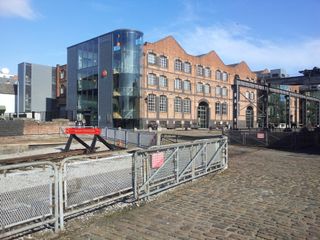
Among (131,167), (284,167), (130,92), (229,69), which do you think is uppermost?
(229,69)

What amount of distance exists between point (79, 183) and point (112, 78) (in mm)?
46972

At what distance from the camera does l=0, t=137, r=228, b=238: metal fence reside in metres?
5.16

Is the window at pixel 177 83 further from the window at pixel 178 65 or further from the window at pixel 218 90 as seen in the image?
the window at pixel 218 90

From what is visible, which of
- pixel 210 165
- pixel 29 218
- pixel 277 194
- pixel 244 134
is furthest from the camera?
pixel 244 134

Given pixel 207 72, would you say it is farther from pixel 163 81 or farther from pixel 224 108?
pixel 163 81

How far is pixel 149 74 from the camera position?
5409 centimetres

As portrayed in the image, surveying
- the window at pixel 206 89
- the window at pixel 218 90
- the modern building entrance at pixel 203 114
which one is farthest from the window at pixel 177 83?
the window at pixel 218 90

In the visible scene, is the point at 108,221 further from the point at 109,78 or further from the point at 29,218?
the point at 109,78

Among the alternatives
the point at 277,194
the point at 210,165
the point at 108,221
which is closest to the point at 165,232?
the point at 108,221

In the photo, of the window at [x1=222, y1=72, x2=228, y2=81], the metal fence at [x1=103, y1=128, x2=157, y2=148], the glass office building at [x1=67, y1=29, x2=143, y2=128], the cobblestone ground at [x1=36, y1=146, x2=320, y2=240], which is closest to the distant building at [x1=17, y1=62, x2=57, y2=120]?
the glass office building at [x1=67, y1=29, x2=143, y2=128]

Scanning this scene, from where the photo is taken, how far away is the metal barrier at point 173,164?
7685 mm

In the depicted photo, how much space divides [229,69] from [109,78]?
100 ft

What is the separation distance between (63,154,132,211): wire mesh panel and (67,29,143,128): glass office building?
145ft

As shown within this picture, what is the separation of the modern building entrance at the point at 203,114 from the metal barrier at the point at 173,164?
174 feet
